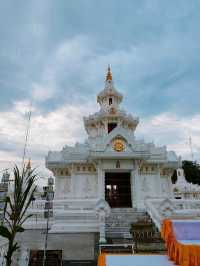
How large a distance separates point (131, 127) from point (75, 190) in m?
8.51

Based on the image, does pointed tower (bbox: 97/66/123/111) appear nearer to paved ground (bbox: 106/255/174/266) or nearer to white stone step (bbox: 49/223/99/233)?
white stone step (bbox: 49/223/99/233)

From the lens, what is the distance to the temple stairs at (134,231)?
26.7ft

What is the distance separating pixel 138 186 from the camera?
A: 15547mm

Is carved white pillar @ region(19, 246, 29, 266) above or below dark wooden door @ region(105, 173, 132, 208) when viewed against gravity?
below

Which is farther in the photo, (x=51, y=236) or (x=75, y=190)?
(x=75, y=190)

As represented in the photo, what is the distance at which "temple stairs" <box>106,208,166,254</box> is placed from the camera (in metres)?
8.13

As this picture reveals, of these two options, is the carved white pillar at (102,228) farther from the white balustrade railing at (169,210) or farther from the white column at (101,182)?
the white column at (101,182)

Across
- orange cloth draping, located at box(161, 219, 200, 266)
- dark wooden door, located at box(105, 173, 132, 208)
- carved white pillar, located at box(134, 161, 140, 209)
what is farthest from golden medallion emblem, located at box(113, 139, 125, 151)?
orange cloth draping, located at box(161, 219, 200, 266)

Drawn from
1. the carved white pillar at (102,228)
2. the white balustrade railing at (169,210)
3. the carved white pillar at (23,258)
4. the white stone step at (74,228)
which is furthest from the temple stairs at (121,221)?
the carved white pillar at (23,258)

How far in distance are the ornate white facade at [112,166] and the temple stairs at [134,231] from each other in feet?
6.31

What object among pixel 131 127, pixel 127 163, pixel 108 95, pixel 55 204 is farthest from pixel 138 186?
pixel 108 95

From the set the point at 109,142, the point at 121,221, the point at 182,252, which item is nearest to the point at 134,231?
the point at 121,221

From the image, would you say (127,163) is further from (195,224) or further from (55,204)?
(195,224)

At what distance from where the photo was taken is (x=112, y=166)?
15.9 metres
